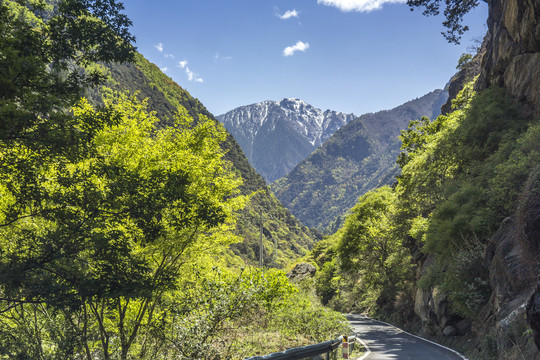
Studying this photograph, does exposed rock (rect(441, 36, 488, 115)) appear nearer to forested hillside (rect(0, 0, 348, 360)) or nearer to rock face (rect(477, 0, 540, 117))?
rock face (rect(477, 0, 540, 117))

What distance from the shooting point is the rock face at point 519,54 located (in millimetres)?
17592

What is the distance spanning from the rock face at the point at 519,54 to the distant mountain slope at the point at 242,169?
9567cm

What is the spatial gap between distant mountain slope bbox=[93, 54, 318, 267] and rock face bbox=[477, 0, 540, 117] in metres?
95.7

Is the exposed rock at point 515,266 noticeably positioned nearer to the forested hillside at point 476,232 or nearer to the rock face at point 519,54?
the forested hillside at point 476,232

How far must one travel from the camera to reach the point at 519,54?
1978 cm

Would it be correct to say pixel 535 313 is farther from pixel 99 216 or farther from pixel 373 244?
pixel 373 244

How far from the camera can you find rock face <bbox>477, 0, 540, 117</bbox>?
1759cm

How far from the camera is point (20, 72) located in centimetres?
542

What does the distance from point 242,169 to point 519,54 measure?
159 meters

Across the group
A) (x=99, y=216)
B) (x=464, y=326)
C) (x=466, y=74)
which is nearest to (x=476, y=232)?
(x=464, y=326)

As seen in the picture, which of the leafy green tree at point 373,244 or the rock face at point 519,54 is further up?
the rock face at point 519,54

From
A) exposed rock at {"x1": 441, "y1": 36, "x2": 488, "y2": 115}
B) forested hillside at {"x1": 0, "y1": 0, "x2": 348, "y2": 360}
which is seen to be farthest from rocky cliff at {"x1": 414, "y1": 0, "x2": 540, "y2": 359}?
exposed rock at {"x1": 441, "y1": 36, "x2": 488, "y2": 115}

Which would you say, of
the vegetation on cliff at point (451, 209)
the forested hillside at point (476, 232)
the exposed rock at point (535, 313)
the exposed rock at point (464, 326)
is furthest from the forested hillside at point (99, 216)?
the exposed rock at point (464, 326)

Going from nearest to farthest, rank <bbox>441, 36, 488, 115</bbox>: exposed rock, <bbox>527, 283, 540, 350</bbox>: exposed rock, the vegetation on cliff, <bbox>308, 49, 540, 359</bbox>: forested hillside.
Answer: <bbox>527, 283, 540, 350</bbox>: exposed rock
<bbox>308, 49, 540, 359</bbox>: forested hillside
the vegetation on cliff
<bbox>441, 36, 488, 115</bbox>: exposed rock
